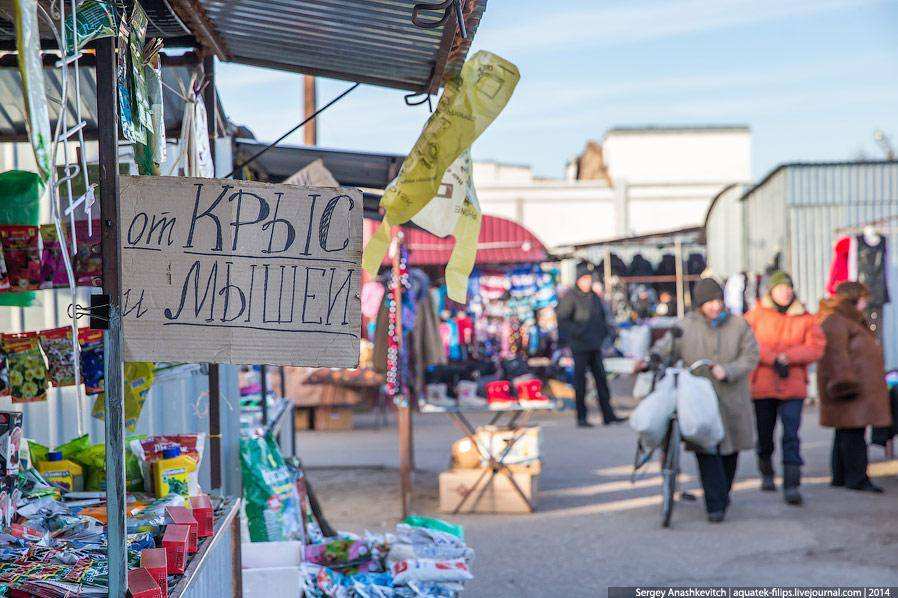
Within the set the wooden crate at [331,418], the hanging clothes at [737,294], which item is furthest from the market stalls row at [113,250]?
the hanging clothes at [737,294]

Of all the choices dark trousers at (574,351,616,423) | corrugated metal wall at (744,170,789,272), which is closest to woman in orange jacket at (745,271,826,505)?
dark trousers at (574,351,616,423)

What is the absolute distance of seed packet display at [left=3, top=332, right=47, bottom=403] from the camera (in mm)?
3857

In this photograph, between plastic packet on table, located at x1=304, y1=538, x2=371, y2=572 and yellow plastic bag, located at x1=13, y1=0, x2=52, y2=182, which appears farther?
plastic packet on table, located at x1=304, y1=538, x2=371, y2=572

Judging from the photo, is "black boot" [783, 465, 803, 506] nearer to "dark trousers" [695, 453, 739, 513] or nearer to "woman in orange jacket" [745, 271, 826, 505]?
"woman in orange jacket" [745, 271, 826, 505]

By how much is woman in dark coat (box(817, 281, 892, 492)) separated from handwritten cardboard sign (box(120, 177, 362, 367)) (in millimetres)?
7363

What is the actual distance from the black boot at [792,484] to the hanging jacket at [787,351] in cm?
63

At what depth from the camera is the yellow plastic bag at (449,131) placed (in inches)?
146

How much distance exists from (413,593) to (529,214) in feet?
91.9

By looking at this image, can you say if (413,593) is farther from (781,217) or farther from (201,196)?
(781,217)

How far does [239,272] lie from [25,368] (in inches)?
53.9

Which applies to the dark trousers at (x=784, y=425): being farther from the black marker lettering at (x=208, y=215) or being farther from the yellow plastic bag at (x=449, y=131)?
the black marker lettering at (x=208, y=215)

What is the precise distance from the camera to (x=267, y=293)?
3010 mm

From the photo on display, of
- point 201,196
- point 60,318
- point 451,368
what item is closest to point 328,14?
point 201,196

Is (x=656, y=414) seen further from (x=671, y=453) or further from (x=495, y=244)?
(x=495, y=244)
